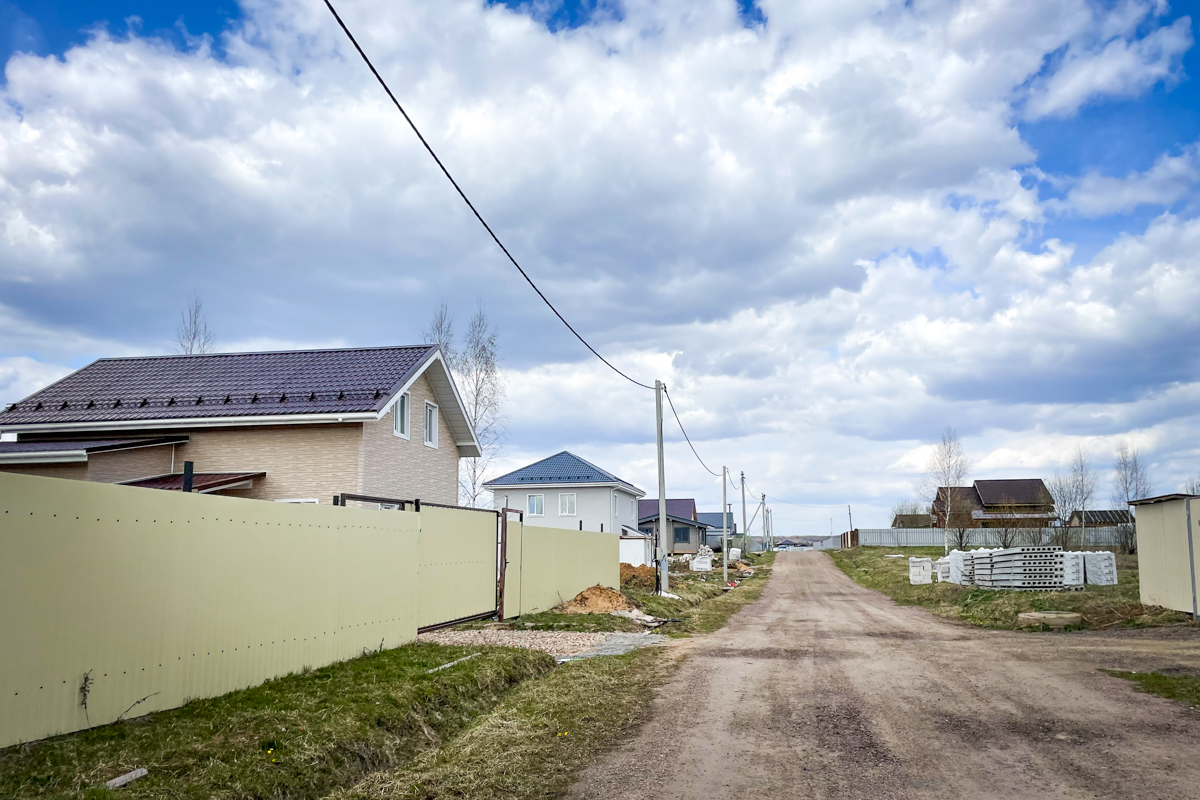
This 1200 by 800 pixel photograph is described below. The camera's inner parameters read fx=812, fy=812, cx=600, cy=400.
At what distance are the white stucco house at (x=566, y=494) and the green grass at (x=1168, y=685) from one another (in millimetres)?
30249

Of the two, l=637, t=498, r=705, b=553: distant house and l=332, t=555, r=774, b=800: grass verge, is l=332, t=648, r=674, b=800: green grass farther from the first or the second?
l=637, t=498, r=705, b=553: distant house

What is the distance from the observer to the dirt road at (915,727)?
5.95 metres

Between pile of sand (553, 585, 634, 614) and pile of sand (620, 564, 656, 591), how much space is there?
825 cm

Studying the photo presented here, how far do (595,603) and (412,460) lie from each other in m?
6.03

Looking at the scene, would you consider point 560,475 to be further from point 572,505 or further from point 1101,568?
point 1101,568

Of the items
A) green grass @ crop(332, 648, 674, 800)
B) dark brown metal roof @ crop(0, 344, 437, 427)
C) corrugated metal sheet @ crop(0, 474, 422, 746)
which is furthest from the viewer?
dark brown metal roof @ crop(0, 344, 437, 427)

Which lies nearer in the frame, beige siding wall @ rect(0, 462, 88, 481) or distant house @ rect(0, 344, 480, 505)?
beige siding wall @ rect(0, 462, 88, 481)

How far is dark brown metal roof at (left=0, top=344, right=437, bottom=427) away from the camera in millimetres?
19016

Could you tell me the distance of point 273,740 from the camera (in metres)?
6.27

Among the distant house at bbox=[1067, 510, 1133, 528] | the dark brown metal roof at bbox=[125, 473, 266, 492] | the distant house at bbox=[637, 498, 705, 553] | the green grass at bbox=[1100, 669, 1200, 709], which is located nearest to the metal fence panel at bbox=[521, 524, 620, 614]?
the dark brown metal roof at bbox=[125, 473, 266, 492]

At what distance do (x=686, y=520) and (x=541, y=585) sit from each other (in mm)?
49777

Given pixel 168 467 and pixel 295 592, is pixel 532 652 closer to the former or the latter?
pixel 295 592

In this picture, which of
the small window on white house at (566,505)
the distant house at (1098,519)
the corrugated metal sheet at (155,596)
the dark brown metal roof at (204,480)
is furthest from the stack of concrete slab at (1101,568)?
the distant house at (1098,519)

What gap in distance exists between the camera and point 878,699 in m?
9.24
